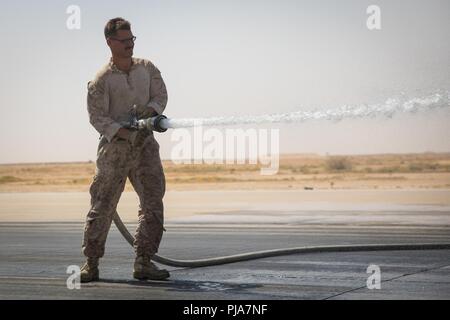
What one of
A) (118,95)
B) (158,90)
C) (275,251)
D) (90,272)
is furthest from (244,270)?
(118,95)

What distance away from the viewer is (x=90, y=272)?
394 inches

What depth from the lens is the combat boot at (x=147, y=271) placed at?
10023 millimetres

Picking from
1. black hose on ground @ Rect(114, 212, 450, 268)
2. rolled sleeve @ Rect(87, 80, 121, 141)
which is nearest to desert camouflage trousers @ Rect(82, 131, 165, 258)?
rolled sleeve @ Rect(87, 80, 121, 141)

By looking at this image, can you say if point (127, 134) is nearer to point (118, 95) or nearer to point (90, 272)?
point (118, 95)

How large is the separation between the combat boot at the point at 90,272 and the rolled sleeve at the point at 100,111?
1.24 metres

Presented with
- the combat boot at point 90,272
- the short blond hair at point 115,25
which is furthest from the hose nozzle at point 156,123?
the combat boot at point 90,272

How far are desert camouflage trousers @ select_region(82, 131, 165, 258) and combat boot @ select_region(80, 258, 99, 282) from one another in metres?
0.08

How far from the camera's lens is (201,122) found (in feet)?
29.9

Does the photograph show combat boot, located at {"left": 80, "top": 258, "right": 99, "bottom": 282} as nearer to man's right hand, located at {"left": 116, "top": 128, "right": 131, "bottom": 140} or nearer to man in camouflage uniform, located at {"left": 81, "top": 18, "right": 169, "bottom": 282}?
man in camouflage uniform, located at {"left": 81, "top": 18, "right": 169, "bottom": 282}

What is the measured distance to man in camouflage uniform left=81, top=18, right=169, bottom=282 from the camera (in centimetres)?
988
